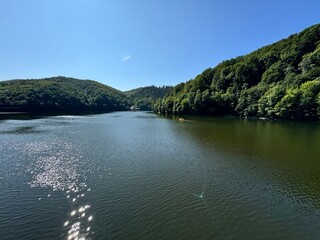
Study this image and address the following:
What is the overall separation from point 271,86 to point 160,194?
8954 centimetres

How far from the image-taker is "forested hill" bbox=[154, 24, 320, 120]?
66750 mm

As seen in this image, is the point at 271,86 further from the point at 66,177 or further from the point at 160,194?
the point at 66,177

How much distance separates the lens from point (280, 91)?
74.4 meters

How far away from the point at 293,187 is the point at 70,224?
15565 mm

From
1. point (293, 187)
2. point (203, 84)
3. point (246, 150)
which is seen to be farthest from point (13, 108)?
point (293, 187)

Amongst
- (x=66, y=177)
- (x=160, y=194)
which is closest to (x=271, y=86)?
(x=160, y=194)

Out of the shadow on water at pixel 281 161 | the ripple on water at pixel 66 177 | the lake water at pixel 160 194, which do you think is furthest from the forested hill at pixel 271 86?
the ripple on water at pixel 66 177

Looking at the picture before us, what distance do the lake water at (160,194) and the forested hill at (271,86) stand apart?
47.5 meters

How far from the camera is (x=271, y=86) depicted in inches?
3489

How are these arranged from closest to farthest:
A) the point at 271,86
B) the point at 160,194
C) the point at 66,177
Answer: the point at 160,194
the point at 66,177
the point at 271,86

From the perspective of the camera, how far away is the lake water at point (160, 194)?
10539mm

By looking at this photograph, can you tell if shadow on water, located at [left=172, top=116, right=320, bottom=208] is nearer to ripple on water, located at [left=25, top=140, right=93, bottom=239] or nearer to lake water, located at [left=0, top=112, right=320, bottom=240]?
lake water, located at [left=0, top=112, right=320, bottom=240]

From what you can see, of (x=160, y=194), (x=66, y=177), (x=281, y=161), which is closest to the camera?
(x=160, y=194)

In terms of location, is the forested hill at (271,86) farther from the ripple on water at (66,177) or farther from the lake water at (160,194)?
the ripple on water at (66,177)
